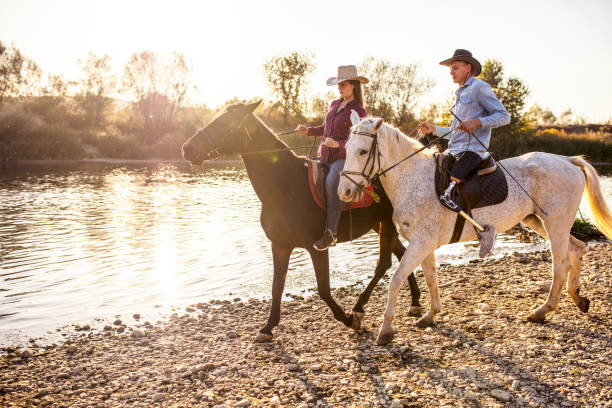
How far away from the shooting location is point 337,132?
5652 mm

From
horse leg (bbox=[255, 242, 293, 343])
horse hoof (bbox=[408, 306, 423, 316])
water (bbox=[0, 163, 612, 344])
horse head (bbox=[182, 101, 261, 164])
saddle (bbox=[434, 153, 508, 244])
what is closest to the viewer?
horse head (bbox=[182, 101, 261, 164])

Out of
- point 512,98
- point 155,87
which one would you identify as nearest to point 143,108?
point 155,87

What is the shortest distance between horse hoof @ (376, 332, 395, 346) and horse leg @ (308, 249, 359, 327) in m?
0.55

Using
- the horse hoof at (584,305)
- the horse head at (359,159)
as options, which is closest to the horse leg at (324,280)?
the horse head at (359,159)

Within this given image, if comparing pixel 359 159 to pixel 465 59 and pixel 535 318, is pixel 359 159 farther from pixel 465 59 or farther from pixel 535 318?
pixel 535 318

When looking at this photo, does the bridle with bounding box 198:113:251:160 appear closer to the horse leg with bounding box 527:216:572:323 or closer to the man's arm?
the man's arm

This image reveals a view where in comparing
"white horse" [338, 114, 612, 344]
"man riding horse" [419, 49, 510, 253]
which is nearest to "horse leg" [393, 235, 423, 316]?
"white horse" [338, 114, 612, 344]

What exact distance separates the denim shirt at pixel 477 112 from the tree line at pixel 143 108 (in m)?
37.7

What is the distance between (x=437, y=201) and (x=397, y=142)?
0.91m

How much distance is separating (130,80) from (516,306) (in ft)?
207

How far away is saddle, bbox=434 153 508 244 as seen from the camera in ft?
16.9

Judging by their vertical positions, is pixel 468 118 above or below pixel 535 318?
above

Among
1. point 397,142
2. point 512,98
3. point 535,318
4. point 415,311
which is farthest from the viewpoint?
point 512,98

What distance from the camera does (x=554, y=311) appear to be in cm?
634
